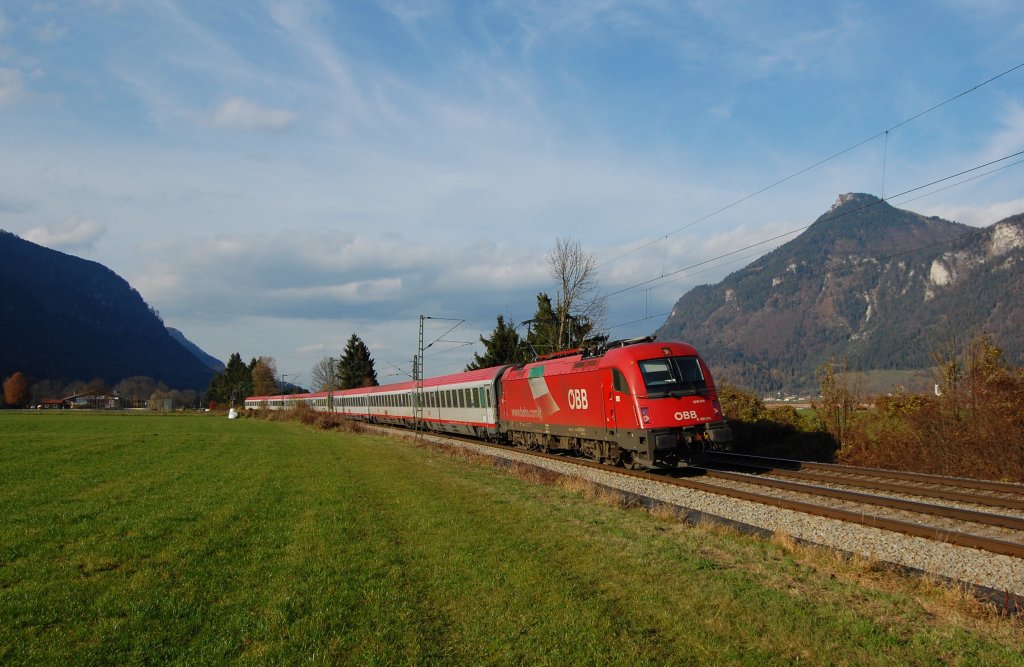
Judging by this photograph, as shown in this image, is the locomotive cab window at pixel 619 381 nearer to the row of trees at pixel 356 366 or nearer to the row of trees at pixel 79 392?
the row of trees at pixel 356 366

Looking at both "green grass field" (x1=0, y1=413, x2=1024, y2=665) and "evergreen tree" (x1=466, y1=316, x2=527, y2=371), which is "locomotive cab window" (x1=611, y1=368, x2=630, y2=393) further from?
"evergreen tree" (x1=466, y1=316, x2=527, y2=371)

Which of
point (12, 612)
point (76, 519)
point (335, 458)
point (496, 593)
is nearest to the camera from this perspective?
point (12, 612)

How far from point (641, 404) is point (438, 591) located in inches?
441

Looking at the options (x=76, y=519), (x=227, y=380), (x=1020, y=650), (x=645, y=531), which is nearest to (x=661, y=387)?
(x=645, y=531)

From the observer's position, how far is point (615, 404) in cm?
1919

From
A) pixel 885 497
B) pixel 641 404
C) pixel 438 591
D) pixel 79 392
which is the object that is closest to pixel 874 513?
pixel 885 497

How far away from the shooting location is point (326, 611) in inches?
274

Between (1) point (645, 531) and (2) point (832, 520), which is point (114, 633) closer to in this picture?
(1) point (645, 531)

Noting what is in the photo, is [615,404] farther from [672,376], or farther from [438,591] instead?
[438,591]

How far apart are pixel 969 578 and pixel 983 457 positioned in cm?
1080

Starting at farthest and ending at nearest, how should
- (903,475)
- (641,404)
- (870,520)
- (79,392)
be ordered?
1. (79,392)
2. (641,404)
3. (903,475)
4. (870,520)

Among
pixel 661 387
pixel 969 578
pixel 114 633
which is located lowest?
pixel 969 578

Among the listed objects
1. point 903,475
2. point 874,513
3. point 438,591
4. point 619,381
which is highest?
point 619,381

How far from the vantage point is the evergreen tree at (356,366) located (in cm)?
9625
